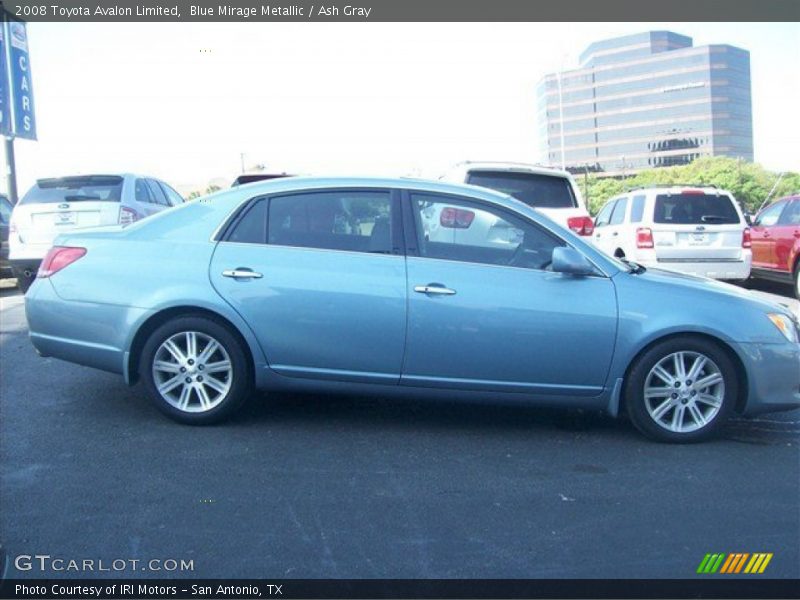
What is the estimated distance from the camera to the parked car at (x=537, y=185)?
9.40 meters

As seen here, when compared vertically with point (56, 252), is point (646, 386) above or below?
below

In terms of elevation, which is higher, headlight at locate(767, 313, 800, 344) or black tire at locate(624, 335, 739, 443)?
headlight at locate(767, 313, 800, 344)

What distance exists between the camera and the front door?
4848mm

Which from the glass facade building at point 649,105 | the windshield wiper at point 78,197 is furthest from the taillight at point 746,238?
the glass facade building at point 649,105

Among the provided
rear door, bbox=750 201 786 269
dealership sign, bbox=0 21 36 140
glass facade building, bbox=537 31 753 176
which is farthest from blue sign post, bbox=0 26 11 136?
glass facade building, bbox=537 31 753 176

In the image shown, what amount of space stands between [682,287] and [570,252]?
78 cm

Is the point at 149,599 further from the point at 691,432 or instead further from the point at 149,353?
the point at 691,432

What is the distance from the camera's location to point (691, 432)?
16.2 ft

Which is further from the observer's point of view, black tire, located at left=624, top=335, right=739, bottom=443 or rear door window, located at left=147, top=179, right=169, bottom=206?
rear door window, located at left=147, top=179, right=169, bottom=206

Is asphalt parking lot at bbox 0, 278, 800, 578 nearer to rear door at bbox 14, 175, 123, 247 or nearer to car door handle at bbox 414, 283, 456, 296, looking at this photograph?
car door handle at bbox 414, 283, 456, 296

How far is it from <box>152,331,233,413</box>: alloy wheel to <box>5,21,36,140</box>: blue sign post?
1442cm

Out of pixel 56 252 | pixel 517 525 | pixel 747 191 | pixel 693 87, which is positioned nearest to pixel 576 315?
pixel 517 525

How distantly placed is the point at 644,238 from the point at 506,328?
297 inches

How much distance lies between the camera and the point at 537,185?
381 inches
